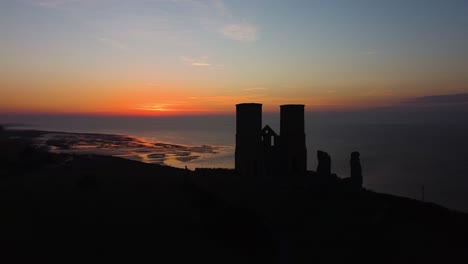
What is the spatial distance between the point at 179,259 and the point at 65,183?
1358 centimetres

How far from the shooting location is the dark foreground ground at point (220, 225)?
42.0 ft

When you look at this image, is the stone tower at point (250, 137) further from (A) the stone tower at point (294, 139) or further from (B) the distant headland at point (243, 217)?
(A) the stone tower at point (294, 139)

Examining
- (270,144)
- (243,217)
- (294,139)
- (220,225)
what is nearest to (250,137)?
(270,144)

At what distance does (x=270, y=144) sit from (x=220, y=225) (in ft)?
31.7

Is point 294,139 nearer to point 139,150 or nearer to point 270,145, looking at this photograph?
point 270,145

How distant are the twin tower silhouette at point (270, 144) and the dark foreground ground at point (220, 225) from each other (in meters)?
2.08

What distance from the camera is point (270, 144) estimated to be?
23.8 meters

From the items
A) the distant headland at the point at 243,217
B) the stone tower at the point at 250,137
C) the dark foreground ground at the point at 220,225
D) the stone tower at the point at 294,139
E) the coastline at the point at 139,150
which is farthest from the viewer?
the coastline at the point at 139,150

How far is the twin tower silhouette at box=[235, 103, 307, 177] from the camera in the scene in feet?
75.4

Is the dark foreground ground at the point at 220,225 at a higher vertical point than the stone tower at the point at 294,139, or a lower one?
lower

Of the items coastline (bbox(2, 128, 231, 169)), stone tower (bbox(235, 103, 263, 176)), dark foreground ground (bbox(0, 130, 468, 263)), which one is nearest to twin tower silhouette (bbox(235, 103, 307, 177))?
stone tower (bbox(235, 103, 263, 176))

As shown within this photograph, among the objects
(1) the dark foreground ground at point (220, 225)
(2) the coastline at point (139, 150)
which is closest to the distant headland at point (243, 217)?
(1) the dark foreground ground at point (220, 225)

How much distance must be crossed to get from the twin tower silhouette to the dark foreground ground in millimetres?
2080

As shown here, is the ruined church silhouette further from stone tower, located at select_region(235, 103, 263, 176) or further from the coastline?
the coastline
